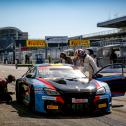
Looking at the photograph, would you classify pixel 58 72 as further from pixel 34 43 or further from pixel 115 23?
pixel 115 23

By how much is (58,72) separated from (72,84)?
3.74ft

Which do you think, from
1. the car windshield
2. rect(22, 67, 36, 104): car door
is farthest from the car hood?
rect(22, 67, 36, 104): car door

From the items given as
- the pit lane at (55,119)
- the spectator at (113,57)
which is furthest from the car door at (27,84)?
the spectator at (113,57)

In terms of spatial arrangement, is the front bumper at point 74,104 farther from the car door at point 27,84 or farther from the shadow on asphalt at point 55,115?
the car door at point 27,84

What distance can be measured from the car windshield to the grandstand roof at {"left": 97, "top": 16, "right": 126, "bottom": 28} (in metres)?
56.8

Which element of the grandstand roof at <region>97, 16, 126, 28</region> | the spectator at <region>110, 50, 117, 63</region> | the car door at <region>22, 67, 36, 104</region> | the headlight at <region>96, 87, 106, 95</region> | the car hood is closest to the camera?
the car hood

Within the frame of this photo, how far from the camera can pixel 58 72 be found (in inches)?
367

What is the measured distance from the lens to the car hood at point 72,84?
26.2 ft

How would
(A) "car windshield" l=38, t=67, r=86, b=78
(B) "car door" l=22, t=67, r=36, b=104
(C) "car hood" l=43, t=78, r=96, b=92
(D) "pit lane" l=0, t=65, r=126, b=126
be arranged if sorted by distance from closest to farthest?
(D) "pit lane" l=0, t=65, r=126, b=126, (C) "car hood" l=43, t=78, r=96, b=92, (B) "car door" l=22, t=67, r=36, b=104, (A) "car windshield" l=38, t=67, r=86, b=78

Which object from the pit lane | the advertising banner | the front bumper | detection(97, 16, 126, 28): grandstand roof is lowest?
the pit lane

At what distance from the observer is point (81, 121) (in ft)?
24.1

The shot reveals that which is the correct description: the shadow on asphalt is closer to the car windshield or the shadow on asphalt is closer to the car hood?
the car hood

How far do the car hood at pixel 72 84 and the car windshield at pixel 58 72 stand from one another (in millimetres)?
A: 441

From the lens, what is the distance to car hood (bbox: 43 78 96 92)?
314 inches
